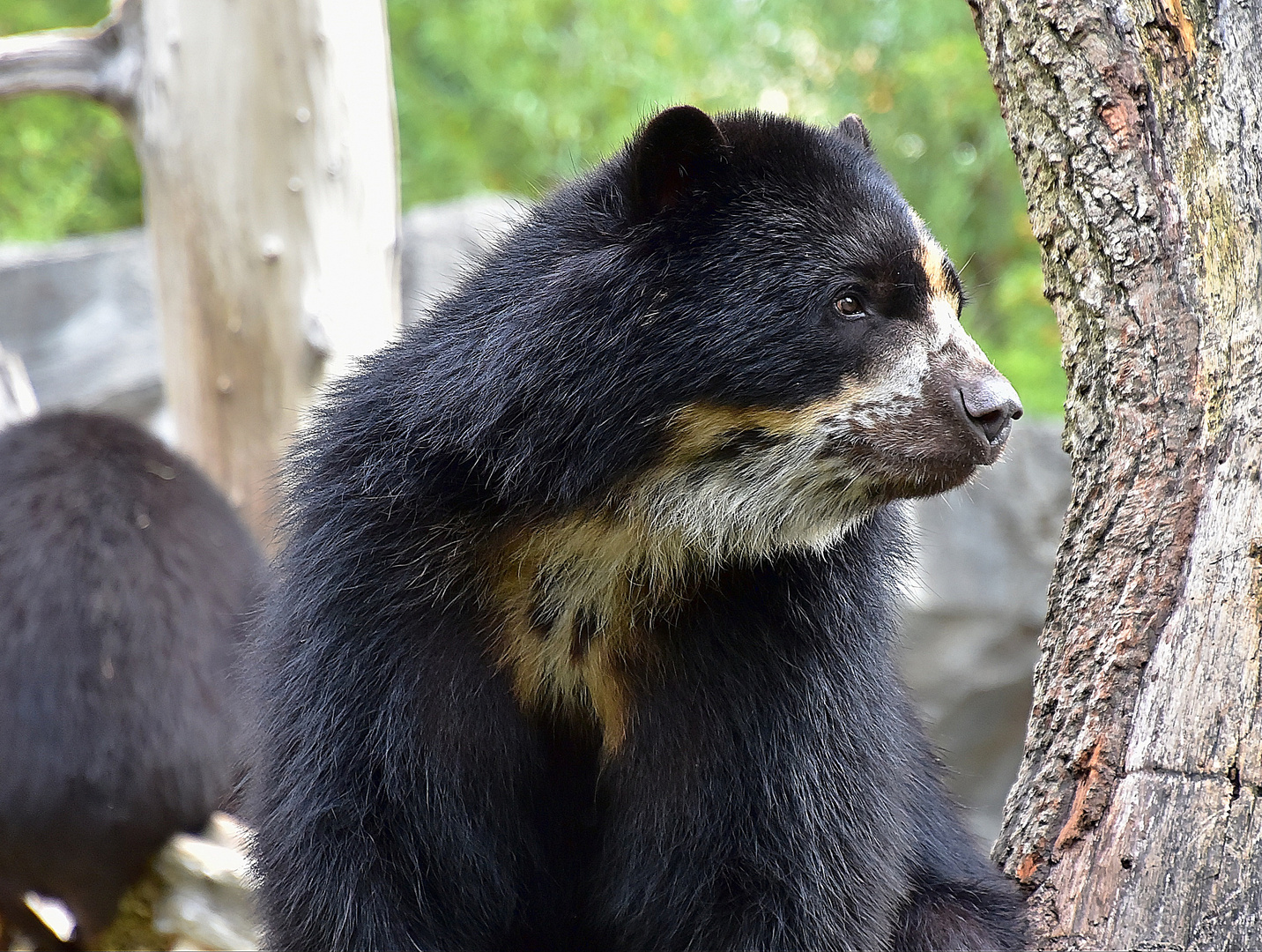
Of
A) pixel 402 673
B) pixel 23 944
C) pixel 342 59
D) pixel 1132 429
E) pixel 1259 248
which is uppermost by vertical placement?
pixel 342 59

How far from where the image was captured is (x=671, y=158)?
2553mm

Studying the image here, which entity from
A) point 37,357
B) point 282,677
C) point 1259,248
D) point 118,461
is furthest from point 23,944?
point 37,357

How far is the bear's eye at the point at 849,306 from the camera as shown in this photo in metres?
2.54

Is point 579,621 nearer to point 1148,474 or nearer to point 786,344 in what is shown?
point 786,344

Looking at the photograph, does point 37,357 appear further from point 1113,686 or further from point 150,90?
point 1113,686

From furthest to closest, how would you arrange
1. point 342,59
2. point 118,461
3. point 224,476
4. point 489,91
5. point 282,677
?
point 489,91, point 224,476, point 342,59, point 118,461, point 282,677

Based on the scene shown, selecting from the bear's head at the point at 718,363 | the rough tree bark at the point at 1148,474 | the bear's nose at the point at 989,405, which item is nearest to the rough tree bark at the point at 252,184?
the bear's head at the point at 718,363

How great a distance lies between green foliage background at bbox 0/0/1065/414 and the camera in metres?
9.30

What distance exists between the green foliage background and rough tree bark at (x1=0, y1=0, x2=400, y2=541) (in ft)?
8.70

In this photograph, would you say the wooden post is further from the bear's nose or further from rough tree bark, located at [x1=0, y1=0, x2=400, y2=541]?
the bear's nose

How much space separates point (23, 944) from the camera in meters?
4.97

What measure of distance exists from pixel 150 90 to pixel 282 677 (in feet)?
12.8

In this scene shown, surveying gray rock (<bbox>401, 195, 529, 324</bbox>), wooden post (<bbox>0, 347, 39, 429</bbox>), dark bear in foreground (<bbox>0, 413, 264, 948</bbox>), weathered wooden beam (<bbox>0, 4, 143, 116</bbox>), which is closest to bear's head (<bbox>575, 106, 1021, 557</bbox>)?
dark bear in foreground (<bbox>0, 413, 264, 948</bbox>)

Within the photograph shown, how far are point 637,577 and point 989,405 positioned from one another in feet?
2.74
